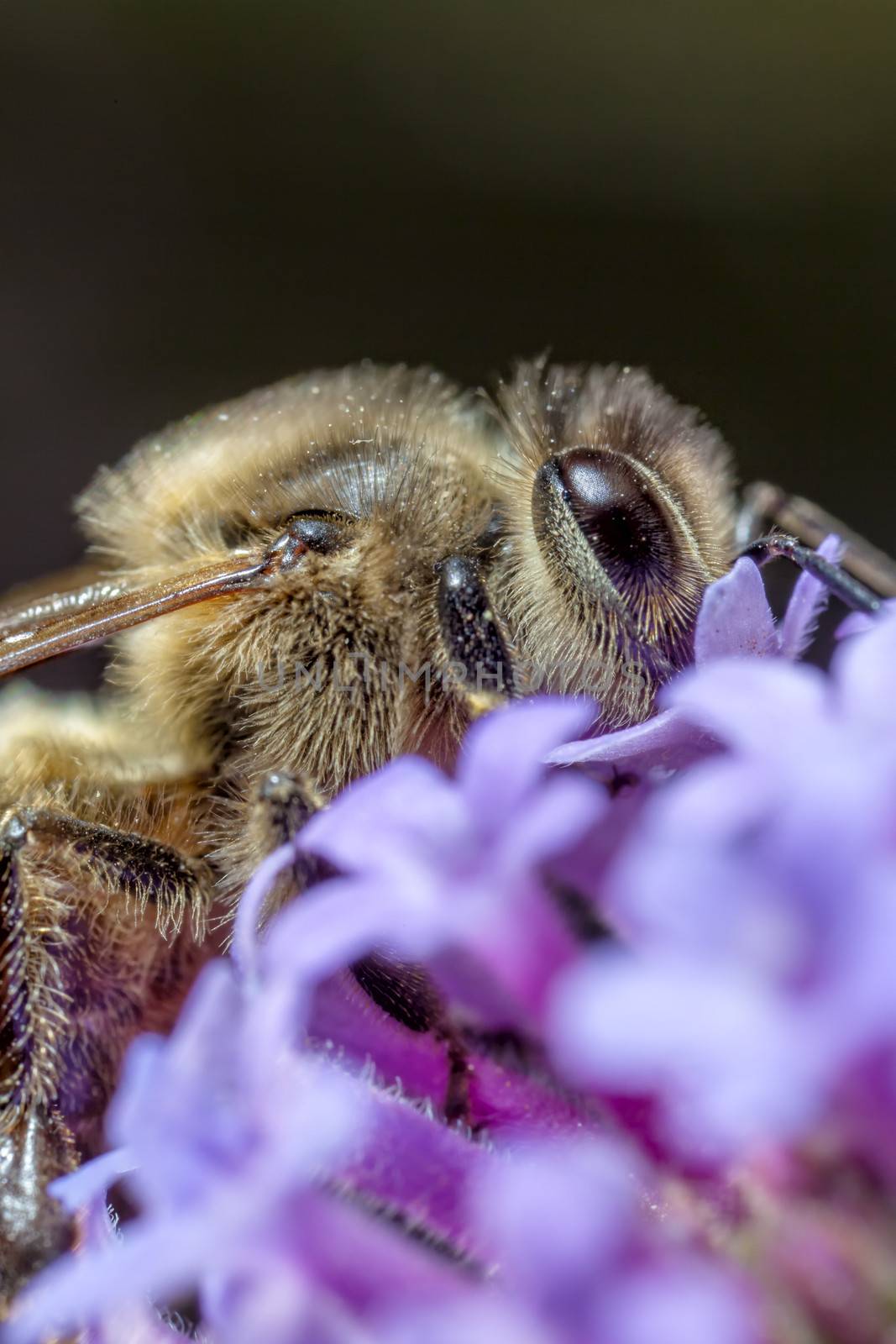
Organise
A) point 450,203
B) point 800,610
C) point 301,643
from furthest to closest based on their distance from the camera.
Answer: point 450,203 < point 301,643 < point 800,610

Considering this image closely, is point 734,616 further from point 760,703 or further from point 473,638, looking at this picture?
point 760,703

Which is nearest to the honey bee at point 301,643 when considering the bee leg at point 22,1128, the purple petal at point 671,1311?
the bee leg at point 22,1128

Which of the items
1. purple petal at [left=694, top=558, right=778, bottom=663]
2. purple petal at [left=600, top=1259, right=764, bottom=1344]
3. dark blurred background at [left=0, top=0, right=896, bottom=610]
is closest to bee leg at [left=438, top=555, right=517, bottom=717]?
purple petal at [left=694, top=558, right=778, bottom=663]

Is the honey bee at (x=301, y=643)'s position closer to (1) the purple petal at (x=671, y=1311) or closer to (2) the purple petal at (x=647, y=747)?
(2) the purple petal at (x=647, y=747)

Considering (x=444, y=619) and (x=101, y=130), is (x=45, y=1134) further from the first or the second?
Answer: (x=101, y=130)

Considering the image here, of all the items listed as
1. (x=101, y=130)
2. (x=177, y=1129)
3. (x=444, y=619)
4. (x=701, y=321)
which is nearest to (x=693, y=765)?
(x=444, y=619)

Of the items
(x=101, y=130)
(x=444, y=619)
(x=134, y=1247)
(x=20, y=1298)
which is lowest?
(x=20, y=1298)

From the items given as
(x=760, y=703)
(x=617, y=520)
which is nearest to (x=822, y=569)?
(x=617, y=520)
